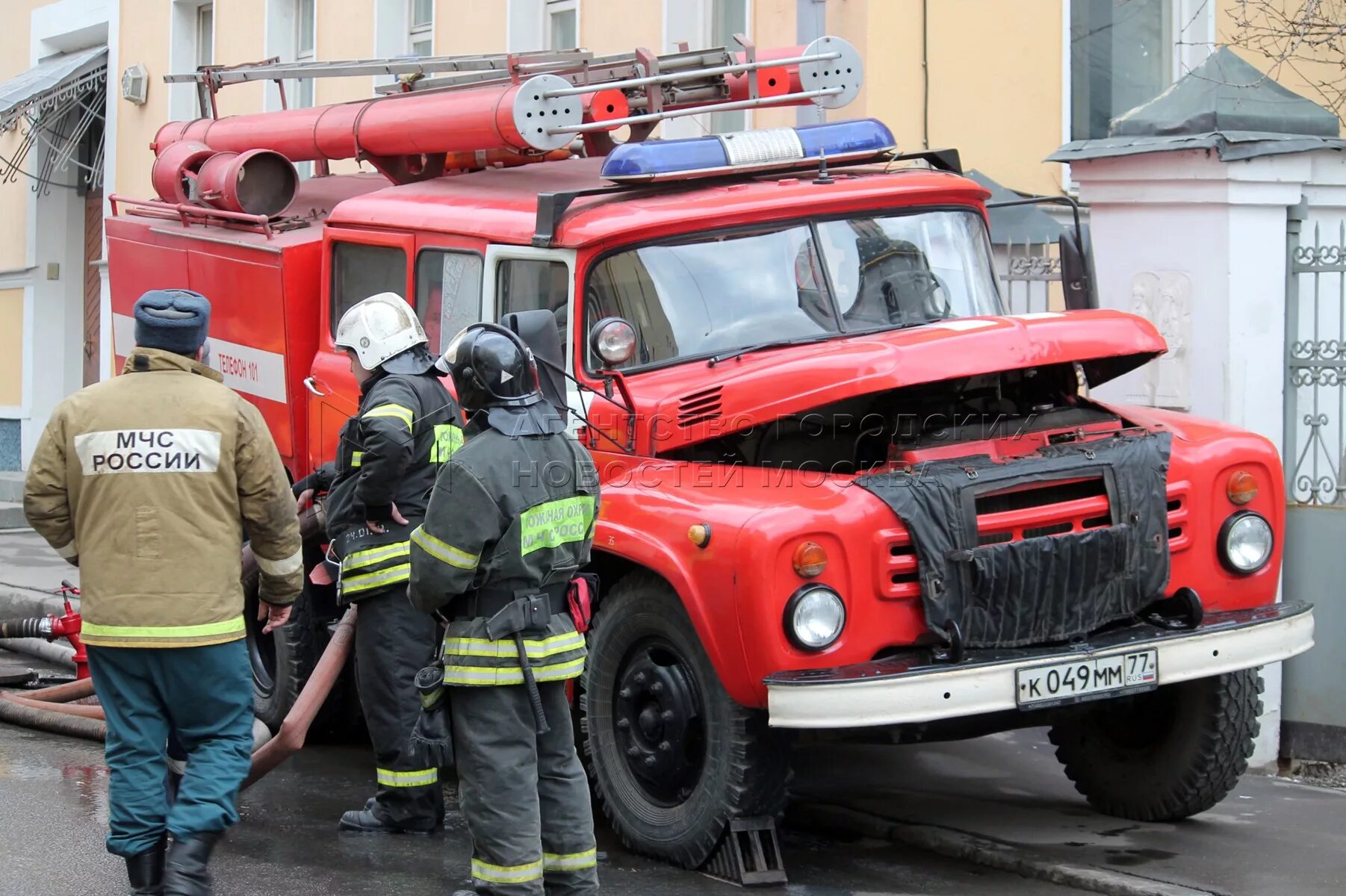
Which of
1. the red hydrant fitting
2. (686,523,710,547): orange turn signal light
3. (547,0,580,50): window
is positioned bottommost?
the red hydrant fitting

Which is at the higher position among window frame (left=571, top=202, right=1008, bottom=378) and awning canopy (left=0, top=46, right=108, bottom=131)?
awning canopy (left=0, top=46, right=108, bottom=131)

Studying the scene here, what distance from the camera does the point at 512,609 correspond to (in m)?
4.86

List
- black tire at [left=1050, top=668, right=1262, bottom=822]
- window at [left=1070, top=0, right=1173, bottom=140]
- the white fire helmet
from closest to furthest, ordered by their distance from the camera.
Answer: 1. black tire at [left=1050, top=668, right=1262, bottom=822]
2. the white fire helmet
3. window at [left=1070, top=0, right=1173, bottom=140]

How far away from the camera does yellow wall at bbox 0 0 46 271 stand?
64.4 ft

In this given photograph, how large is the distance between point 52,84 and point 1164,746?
49.2 feet

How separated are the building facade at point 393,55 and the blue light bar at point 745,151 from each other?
1.28 meters

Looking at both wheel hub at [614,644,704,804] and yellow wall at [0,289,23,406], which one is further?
yellow wall at [0,289,23,406]

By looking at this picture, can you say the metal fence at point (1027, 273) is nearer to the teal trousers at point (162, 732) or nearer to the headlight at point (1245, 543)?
the headlight at point (1245, 543)

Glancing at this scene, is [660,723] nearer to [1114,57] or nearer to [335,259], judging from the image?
[335,259]

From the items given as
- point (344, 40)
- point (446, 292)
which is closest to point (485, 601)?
point (446, 292)

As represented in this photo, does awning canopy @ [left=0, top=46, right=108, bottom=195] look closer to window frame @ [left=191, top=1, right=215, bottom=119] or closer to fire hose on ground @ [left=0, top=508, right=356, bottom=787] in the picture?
window frame @ [left=191, top=1, right=215, bottom=119]

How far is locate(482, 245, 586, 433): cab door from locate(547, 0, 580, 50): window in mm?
6508

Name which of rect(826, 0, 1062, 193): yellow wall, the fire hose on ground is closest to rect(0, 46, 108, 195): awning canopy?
the fire hose on ground

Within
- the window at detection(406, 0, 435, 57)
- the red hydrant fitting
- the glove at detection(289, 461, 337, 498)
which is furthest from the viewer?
the window at detection(406, 0, 435, 57)
